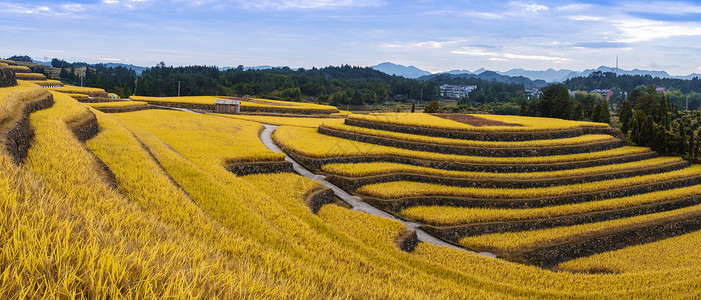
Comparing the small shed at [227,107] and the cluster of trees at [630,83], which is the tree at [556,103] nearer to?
the small shed at [227,107]

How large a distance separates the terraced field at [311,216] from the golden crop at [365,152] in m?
0.14

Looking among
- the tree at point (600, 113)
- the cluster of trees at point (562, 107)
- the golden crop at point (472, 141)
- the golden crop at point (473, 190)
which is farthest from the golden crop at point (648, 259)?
the tree at point (600, 113)

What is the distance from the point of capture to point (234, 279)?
2.88 metres

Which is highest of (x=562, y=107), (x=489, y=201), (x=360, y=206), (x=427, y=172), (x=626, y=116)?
(x=562, y=107)

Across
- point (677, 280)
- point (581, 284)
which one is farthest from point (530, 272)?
point (677, 280)

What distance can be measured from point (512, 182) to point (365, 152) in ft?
21.6

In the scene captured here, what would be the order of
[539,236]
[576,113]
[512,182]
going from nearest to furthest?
[539,236], [512,182], [576,113]

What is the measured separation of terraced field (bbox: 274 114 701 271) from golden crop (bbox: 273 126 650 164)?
0.18 feet

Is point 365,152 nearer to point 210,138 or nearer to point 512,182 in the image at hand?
point 512,182

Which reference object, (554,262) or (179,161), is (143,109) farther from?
(554,262)

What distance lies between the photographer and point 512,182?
16.4 metres

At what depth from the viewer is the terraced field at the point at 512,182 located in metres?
13.1

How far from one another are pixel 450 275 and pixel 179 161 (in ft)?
26.8

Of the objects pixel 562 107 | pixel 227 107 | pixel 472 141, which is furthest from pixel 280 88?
pixel 472 141
